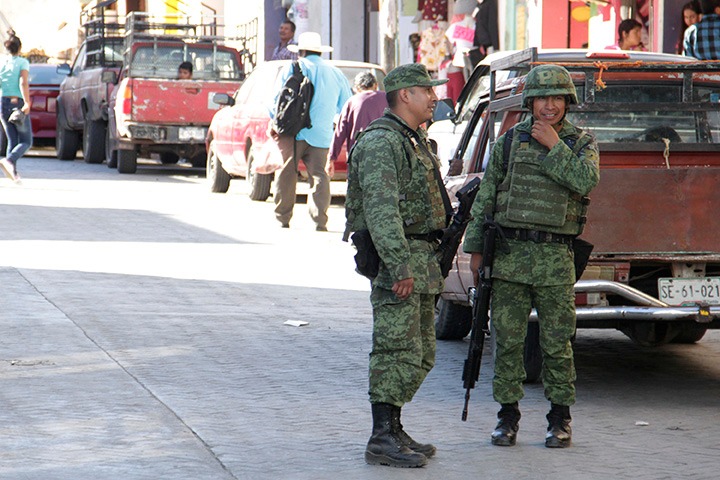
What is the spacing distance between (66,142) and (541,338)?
21.7 m

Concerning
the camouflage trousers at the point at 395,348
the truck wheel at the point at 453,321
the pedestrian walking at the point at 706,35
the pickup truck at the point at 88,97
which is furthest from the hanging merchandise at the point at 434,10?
the camouflage trousers at the point at 395,348

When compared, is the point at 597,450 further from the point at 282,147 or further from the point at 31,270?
the point at 282,147

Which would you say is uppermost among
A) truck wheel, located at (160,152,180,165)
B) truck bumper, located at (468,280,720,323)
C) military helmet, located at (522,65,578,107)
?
military helmet, located at (522,65,578,107)

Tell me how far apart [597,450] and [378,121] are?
65.7 inches

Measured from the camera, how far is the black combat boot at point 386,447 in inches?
235

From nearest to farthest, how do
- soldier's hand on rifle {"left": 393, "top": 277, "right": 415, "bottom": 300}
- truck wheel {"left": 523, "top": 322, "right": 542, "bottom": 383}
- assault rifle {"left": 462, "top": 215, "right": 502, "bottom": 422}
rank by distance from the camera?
soldier's hand on rifle {"left": 393, "top": 277, "right": 415, "bottom": 300}
assault rifle {"left": 462, "top": 215, "right": 502, "bottom": 422}
truck wheel {"left": 523, "top": 322, "right": 542, "bottom": 383}

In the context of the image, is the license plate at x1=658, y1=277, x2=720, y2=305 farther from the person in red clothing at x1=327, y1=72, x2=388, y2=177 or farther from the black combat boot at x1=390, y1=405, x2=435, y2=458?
the person in red clothing at x1=327, y1=72, x2=388, y2=177

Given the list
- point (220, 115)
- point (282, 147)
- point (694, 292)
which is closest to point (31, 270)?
point (282, 147)

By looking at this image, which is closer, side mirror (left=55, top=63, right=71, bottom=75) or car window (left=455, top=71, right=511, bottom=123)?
car window (left=455, top=71, right=511, bottom=123)

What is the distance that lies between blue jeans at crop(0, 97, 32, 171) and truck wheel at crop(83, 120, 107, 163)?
5479 millimetres

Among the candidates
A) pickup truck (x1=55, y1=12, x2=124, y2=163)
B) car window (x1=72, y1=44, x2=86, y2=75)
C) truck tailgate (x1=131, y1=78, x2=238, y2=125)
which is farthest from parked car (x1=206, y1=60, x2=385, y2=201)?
car window (x1=72, y1=44, x2=86, y2=75)

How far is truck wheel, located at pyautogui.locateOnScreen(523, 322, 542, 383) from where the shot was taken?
7.55m

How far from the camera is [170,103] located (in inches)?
873

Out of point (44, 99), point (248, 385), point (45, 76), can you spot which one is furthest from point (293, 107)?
point (45, 76)
